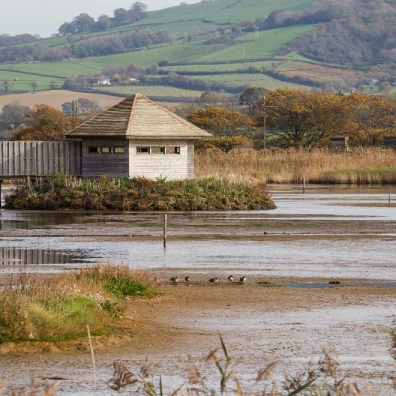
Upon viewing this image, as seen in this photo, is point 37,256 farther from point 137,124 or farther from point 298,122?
point 298,122

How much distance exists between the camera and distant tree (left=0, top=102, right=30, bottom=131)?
147113 mm

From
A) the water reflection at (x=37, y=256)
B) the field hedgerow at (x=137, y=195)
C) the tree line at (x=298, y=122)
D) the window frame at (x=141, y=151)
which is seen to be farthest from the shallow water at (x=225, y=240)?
the tree line at (x=298, y=122)

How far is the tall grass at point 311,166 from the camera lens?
250 feet

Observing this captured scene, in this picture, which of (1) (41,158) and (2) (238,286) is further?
(1) (41,158)

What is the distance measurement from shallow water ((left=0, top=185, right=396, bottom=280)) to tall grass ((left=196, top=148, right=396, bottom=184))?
22.8 m

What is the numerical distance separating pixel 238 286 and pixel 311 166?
54.1 m

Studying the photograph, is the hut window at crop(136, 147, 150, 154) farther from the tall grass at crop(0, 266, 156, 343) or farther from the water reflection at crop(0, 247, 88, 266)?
the tall grass at crop(0, 266, 156, 343)

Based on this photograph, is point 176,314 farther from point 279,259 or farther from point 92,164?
point 92,164

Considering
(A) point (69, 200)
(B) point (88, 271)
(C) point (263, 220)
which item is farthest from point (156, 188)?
(B) point (88, 271)

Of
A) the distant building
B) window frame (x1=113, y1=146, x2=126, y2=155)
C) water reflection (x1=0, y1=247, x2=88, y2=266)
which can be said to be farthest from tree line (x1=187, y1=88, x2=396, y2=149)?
water reflection (x1=0, y1=247, x2=88, y2=266)

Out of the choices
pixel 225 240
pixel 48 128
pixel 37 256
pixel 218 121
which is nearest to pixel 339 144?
pixel 218 121

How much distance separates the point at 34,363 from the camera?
53.8 ft

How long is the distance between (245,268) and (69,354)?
1165 centimetres

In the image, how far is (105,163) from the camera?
55.7 metres
